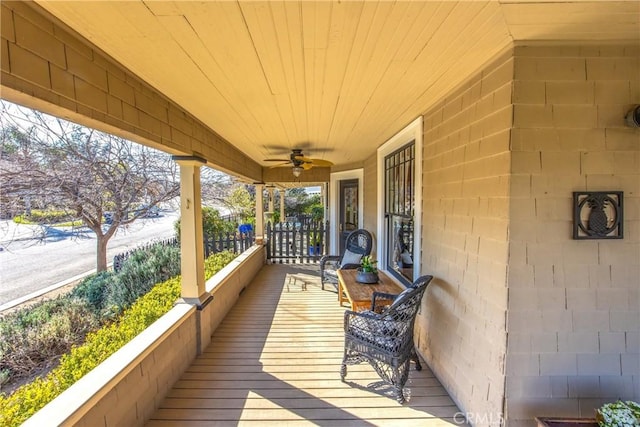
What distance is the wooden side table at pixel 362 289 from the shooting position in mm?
2975

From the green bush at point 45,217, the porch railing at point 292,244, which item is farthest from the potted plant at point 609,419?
the green bush at point 45,217

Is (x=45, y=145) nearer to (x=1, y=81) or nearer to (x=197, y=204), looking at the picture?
(x=197, y=204)

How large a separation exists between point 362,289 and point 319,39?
264 centimetres

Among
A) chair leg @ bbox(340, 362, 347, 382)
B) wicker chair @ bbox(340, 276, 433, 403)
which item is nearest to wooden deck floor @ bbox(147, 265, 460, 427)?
chair leg @ bbox(340, 362, 347, 382)

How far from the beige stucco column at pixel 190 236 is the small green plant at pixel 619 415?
3130 mm

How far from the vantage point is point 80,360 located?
2.32 m

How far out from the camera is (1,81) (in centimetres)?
109

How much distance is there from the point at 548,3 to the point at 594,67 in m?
0.66

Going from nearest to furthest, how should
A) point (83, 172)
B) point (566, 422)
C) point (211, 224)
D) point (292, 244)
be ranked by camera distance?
point (566, 422)
point (83, 172)
point (292, 244)
point (211, 224)

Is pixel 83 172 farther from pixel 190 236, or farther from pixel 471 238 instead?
pixel 471 238

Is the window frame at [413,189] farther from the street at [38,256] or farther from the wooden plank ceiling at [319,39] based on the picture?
the street at [38,256]

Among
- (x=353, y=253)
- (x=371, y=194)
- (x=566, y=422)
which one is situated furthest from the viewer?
(x=371, y=194)

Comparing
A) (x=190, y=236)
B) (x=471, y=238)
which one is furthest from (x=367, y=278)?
(x=190, y=236)

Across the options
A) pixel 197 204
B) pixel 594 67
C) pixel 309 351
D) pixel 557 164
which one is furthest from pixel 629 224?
pixel 197 204
